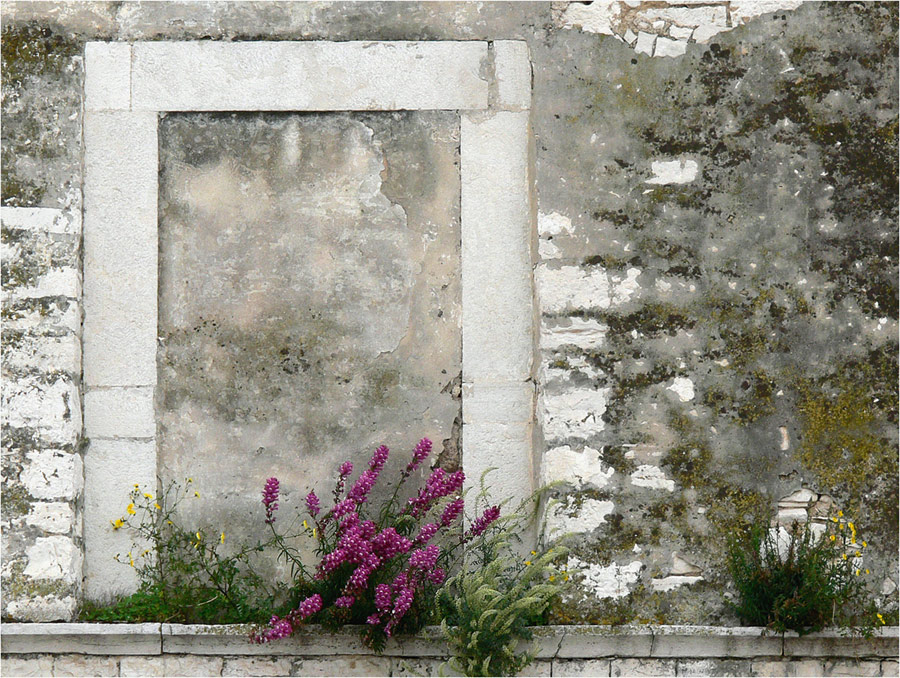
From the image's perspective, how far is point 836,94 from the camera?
3.68m

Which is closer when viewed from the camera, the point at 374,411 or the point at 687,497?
the point at 687,497

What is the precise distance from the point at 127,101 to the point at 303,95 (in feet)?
2.68

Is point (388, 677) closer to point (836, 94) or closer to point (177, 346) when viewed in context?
point (177, 346)

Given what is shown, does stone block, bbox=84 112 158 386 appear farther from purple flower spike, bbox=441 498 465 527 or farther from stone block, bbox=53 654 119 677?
purple flower spike, bbox=441 498 465 527

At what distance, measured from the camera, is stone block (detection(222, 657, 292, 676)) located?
11.8 feet

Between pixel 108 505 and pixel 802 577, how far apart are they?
3039mm

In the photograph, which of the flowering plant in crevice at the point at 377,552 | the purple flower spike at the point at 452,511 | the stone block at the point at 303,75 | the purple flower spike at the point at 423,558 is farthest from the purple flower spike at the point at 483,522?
the stone block at the point at 303,75

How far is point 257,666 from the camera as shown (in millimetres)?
3607

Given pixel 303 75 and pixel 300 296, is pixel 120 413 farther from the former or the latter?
pixel 303 75

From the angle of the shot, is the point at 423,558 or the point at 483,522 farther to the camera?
the point at 483,522

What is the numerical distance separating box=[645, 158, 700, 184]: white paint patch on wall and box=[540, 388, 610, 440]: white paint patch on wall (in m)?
0.99

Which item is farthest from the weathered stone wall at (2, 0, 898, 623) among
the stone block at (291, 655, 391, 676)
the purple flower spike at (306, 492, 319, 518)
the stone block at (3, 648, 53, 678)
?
the purple flower spike at (306, 492, 319, 518)

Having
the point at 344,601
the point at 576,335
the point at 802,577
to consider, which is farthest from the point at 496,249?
the point at 802,577

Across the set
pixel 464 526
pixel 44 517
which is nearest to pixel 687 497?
pixel 464 526
